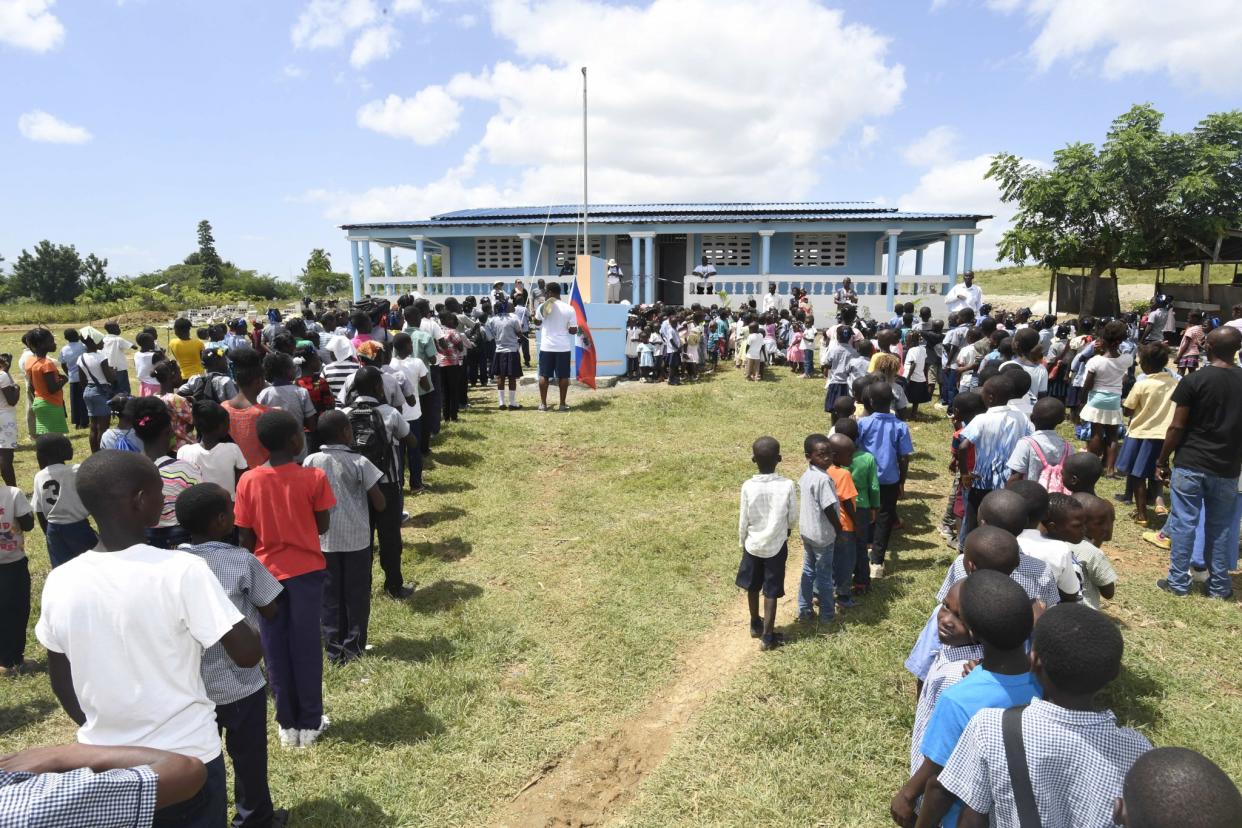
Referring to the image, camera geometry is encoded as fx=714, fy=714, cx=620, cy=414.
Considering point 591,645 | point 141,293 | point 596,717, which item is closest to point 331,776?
point 596,717

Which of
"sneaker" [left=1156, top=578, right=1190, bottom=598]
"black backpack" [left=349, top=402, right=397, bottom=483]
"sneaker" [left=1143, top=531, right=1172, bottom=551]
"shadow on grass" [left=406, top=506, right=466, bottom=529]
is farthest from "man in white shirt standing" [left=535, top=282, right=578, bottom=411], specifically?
"sneaker" [left=1156, top=578, right=1190, bottom=598]

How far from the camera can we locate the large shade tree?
17375 millimetres

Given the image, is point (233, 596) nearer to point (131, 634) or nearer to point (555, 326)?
point (131, 634)

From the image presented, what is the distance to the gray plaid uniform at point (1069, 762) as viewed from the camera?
1.72m

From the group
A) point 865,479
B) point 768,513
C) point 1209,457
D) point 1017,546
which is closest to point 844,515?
point 865,479

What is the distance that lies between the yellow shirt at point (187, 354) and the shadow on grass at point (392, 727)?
6100 mm

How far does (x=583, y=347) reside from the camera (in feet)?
38.1

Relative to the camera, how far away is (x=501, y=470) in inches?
320

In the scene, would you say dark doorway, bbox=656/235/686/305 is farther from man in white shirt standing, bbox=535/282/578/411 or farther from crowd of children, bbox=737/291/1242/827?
crowd of children, bbox=737/291/1242/827

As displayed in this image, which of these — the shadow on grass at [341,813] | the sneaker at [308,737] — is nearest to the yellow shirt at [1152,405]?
the shadow on grass at [341,813]

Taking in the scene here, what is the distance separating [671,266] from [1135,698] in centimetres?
2102

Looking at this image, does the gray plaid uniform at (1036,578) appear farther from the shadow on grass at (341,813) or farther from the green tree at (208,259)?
the green tree at (208,259)

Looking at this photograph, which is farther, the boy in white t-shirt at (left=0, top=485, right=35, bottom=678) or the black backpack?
the black backpack

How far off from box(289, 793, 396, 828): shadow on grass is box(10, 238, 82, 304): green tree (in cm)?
6780
